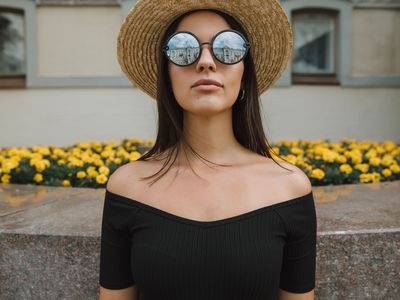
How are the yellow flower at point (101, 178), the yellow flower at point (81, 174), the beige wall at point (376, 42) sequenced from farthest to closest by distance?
the beige wall at point (376, 42), the yellow flower at point (81, 174), the yellow flower at point (101, 178)

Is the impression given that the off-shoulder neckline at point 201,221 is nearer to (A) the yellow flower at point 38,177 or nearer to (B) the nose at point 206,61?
(B) the nose at point 206,61

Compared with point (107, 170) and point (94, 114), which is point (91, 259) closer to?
point (107, 170)

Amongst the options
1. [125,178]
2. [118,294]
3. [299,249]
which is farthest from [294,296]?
[125,178]

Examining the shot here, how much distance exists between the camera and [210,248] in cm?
148

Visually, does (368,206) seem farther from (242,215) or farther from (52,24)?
(52,24)

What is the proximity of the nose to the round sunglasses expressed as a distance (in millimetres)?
12

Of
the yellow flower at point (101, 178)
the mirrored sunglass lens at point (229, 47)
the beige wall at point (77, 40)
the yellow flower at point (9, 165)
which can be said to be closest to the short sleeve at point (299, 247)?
the mirrored sunglass lens at point (229, 47)

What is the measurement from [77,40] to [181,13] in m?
6.33

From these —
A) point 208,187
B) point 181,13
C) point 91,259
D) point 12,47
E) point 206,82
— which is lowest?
point 91,259

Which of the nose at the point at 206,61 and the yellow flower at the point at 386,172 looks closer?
the nose at the point at 206,61

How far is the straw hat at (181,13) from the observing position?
1.69m

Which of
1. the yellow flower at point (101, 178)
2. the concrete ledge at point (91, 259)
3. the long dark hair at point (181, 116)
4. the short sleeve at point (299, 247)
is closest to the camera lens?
the short sleeve at point (299, 247)

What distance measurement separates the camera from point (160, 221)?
1.54 m

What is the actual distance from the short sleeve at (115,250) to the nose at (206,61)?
0.55m
